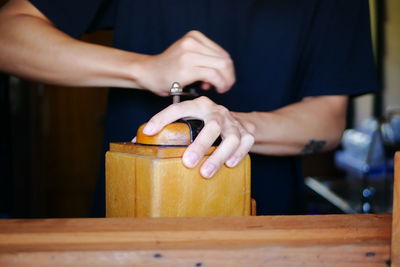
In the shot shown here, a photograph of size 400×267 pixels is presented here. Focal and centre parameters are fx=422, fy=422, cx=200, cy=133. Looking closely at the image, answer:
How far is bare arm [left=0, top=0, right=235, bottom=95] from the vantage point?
3.06 feet

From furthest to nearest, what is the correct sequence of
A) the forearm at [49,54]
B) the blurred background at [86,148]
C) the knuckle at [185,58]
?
the blurred background at [86,148]
the forearm at [49,54]
the knuckle at [185,58]

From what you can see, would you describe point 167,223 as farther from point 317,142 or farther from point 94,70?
point 317,142

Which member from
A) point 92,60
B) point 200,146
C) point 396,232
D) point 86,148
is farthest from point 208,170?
point 86,148

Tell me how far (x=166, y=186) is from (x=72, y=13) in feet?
2.72

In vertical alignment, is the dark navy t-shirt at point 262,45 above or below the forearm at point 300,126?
above

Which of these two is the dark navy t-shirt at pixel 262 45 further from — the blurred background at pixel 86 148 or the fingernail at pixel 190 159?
the fingernail at pixel 190 159

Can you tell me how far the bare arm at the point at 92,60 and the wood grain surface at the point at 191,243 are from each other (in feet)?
1.50

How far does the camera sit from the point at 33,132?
2.92 m

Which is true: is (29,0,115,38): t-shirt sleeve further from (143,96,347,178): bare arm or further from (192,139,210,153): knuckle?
(192,139,210,153): knuckle

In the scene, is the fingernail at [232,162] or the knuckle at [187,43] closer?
the fingernail at [232,162]

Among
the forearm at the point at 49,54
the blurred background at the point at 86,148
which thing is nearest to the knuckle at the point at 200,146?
the forearm at the point at 49,54

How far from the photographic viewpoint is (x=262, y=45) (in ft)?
4.83

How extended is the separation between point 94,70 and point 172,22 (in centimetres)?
46

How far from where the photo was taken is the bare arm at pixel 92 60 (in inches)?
36.7
